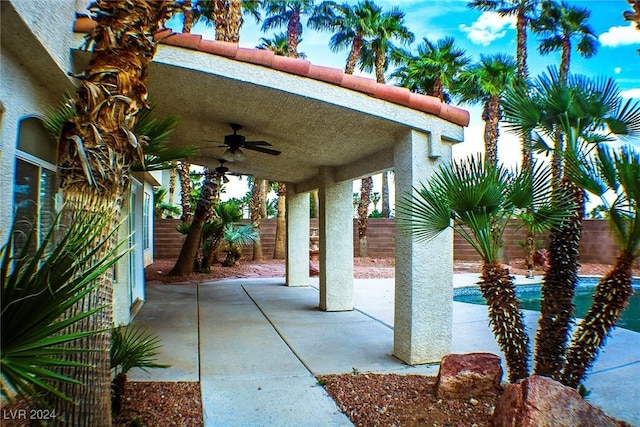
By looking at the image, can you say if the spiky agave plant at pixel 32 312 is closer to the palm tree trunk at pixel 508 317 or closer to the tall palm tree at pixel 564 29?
the palm tree trunk at pixel 508 317

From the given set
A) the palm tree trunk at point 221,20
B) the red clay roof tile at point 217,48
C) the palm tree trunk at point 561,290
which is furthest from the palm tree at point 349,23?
the palm tree trunk at point 561,290

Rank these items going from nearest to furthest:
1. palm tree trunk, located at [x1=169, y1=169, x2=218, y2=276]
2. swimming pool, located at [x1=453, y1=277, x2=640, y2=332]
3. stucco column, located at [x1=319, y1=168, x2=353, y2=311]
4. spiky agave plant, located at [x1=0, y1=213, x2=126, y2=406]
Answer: spiky agave plant, located at [x1=0, y1=213, x2=126, y2=406] → stucco column, located at [x1=319, y1=168, x2=353, y2=311] → swimming pool, located at [x1=453, y1=277, x2=640, y2=332] → palm tree trunk, located at [x1=169, y1=169, x2=218, y2=276]

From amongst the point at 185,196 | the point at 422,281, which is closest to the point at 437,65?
the point at 185,196

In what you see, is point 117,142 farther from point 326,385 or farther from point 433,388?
point 433,388

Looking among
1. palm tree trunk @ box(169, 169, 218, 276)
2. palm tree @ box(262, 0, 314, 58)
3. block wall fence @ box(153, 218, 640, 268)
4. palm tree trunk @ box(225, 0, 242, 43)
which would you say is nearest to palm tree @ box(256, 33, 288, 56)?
palm tree @ box(262, 0, 314, 58)

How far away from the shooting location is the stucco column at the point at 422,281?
5.14 m

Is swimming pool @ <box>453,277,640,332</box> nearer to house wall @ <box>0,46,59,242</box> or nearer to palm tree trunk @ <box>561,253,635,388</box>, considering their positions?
palm tree trunk @ <box>561,253,635,388</box>

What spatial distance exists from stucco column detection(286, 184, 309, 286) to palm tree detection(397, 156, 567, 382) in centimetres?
781

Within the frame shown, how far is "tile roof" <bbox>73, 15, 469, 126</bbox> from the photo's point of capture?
471cm

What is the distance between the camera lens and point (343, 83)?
200 inches

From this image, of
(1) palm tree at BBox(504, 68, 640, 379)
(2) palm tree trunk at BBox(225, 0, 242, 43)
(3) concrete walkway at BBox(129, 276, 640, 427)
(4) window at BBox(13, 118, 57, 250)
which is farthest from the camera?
(2) palm tree trunk at BBox(225, 0, 242, 43)

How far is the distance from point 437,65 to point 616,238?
1630 cm

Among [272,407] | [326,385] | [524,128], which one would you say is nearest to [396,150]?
[524,128]

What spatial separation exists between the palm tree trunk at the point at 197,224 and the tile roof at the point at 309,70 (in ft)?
22.8
